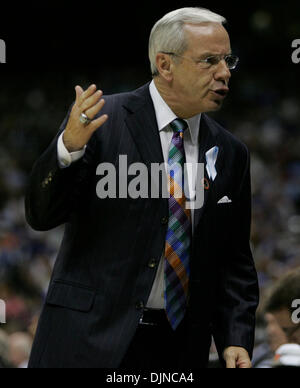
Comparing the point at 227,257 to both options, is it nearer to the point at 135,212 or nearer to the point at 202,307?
the point at 202,307

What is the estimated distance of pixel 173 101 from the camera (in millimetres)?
2551

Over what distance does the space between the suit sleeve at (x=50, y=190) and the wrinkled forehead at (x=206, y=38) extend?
47 centimetres

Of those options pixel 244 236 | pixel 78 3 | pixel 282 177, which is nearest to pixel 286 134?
pixel 282 177

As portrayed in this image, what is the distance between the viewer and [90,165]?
7.82 feet

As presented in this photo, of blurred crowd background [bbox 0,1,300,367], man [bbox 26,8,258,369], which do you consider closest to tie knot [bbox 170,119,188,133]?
man [bbox 26,8,258,369]

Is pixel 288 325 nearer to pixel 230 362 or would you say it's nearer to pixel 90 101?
pixel 230 362

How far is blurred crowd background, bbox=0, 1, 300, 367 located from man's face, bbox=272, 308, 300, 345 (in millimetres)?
6257

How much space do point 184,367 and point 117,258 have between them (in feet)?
1.23

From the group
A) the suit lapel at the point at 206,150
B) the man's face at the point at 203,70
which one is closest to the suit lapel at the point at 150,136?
the suit lapel at the point at 206,150

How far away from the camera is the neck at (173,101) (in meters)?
2.54

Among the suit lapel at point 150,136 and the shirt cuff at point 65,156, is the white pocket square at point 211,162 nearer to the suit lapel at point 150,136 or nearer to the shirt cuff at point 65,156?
the suit lapel at point 150,136

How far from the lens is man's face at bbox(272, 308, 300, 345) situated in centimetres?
356

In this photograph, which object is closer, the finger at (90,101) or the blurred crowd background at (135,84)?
the finger at (90,101)

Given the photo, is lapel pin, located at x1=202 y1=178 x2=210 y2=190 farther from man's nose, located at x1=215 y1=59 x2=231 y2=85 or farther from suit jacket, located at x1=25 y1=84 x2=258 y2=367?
man's nose, located at x1=215 y1=59 x2=231 y2=85
